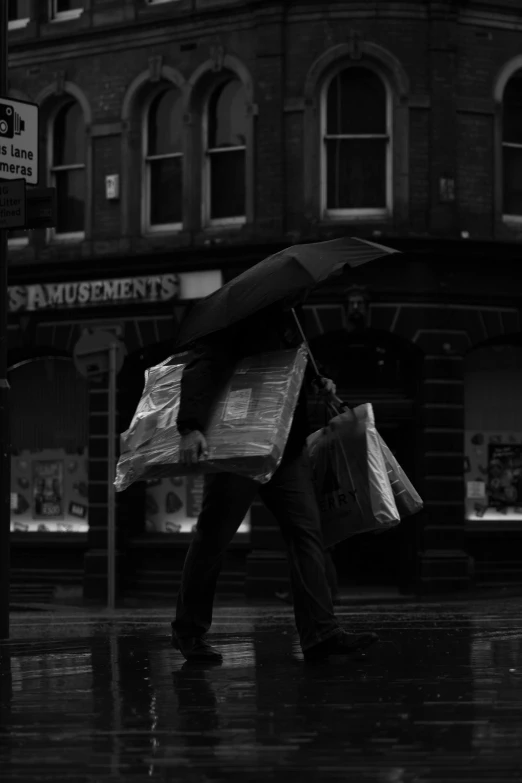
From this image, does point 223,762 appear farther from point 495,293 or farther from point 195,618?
point 495,293

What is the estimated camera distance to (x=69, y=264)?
2467 centimetres

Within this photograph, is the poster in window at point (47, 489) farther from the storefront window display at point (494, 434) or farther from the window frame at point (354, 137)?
the storefront window display at point (494, 434)

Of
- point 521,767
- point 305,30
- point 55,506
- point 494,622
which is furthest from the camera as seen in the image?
point 55,506

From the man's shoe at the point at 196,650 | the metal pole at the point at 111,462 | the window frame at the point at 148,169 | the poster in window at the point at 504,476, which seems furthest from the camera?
the window frame at the point at 148,169

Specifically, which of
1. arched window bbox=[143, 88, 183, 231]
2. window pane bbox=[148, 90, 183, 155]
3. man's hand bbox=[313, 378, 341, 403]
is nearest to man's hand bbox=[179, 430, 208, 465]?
man's hand bbox=[313, 378, 341, 403]

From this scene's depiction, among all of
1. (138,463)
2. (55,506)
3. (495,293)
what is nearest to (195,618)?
(138,463)

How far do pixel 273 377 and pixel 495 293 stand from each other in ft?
53.4

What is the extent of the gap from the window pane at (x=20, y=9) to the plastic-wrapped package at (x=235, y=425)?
19.4m

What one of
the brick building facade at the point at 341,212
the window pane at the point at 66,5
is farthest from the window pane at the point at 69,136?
the window pane at the point at 66,5

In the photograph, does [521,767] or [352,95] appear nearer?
[521,767]

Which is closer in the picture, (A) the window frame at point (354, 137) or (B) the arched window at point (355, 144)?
(A) the window frame at point (354, 137)

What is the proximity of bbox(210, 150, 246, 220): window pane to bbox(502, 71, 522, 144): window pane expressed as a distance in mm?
3762

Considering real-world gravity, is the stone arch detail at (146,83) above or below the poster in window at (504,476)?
above

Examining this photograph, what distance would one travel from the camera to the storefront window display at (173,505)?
24.6 metres
